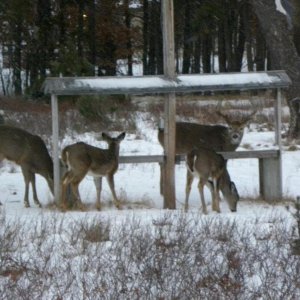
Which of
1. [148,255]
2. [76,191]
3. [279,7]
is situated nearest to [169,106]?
[76,191]

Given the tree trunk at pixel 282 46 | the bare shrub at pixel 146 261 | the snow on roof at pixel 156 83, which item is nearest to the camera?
the bare shrub at pixel 146 261

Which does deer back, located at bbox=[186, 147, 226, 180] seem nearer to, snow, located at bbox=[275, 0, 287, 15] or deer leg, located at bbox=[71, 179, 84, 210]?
deer leg, located at bbox=[71, 179, 84, 210]

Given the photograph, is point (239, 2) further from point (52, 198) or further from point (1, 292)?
point (1, 292)

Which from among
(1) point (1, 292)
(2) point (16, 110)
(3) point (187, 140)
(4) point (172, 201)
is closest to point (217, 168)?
(4) point (172, 201)

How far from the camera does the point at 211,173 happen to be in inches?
481

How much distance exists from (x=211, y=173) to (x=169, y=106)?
110 cm

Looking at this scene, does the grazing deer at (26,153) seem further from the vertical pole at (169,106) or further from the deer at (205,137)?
the deer at (205,137)

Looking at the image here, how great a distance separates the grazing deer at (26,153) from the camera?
1290 centimetres

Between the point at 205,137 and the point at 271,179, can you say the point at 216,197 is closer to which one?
the point at 271,179

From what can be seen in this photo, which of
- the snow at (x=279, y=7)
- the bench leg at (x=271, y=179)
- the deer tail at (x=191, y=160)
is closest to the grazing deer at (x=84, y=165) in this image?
the deer tail at (x=191, y=160)

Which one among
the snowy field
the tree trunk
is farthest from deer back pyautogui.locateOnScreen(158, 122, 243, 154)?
the tree trunk

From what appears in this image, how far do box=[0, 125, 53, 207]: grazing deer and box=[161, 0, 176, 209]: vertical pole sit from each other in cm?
189

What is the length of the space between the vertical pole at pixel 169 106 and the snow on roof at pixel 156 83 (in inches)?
8.3

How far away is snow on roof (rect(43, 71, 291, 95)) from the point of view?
11.7 m
